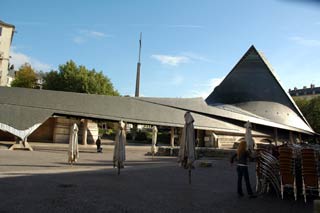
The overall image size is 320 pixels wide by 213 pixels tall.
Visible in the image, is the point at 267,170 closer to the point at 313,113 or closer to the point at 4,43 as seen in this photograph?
the point at 313,113

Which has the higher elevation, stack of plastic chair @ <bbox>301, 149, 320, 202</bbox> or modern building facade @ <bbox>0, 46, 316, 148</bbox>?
modern building facade @ <bbox>0, 46, 316, 148</bbox>

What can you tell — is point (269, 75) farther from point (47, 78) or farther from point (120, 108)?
point (47, 78)

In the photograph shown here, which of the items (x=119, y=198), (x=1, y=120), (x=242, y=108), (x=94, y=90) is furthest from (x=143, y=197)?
(x=94, y=90)

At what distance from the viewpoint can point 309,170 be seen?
22.1 feet

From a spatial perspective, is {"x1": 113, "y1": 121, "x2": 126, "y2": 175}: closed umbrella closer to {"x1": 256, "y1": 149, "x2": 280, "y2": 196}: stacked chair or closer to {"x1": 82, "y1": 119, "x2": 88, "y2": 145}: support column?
{"x1": 256, "y1": 149, "x2": 280, "y2": 196}: stacked chair

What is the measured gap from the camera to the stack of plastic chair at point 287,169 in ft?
22.9

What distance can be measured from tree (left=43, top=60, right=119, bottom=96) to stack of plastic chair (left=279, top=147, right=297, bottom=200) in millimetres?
46348

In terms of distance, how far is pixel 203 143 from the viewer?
36.1 m

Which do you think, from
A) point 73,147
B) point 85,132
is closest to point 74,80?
point 85,132

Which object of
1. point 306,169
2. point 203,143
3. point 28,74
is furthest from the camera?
point 28,74

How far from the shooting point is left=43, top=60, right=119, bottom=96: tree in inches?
1994

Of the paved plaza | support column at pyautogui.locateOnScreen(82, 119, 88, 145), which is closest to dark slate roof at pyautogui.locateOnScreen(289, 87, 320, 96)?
support column at pyautogui.locateOnScreen(82, 119, 88, 145)

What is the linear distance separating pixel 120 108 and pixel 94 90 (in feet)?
71.6

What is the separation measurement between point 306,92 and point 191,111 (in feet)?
284
